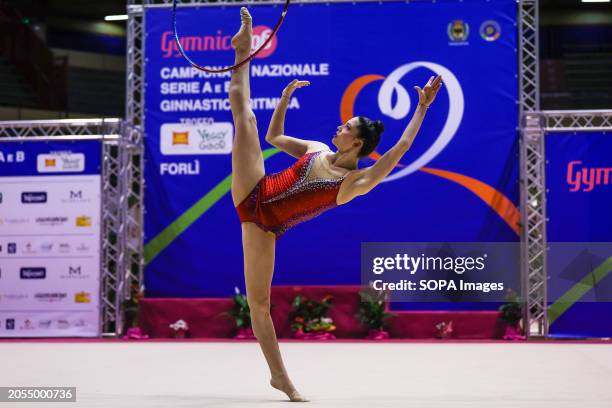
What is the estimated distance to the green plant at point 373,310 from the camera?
30.6 ft

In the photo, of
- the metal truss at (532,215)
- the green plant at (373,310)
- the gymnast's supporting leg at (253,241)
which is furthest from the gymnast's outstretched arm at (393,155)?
the metal truss at (532,215)

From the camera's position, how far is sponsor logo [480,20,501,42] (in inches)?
392

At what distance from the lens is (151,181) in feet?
33.5

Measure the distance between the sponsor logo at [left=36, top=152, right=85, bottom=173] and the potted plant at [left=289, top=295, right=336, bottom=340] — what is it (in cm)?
318

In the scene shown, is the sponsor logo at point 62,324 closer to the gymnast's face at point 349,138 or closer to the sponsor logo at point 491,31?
the gymnast's face at point 349,138

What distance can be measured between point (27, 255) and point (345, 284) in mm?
3932

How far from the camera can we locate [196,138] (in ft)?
33.3

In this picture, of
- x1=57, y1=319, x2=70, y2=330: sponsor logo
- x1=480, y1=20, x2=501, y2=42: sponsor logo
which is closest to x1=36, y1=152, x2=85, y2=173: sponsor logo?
x1=57, y1=319, x2=70, y2=330: sponsor logo

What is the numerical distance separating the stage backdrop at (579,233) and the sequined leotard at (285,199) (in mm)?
5465

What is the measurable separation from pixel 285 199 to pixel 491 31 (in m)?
6.25

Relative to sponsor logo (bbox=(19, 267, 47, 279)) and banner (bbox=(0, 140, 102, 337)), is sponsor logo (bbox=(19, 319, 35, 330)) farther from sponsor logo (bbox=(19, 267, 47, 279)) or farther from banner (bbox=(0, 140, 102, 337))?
sponsor logo (bbox=(19, 267, 47, 279))

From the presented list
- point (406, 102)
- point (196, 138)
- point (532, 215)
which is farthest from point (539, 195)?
point (196, 138)
